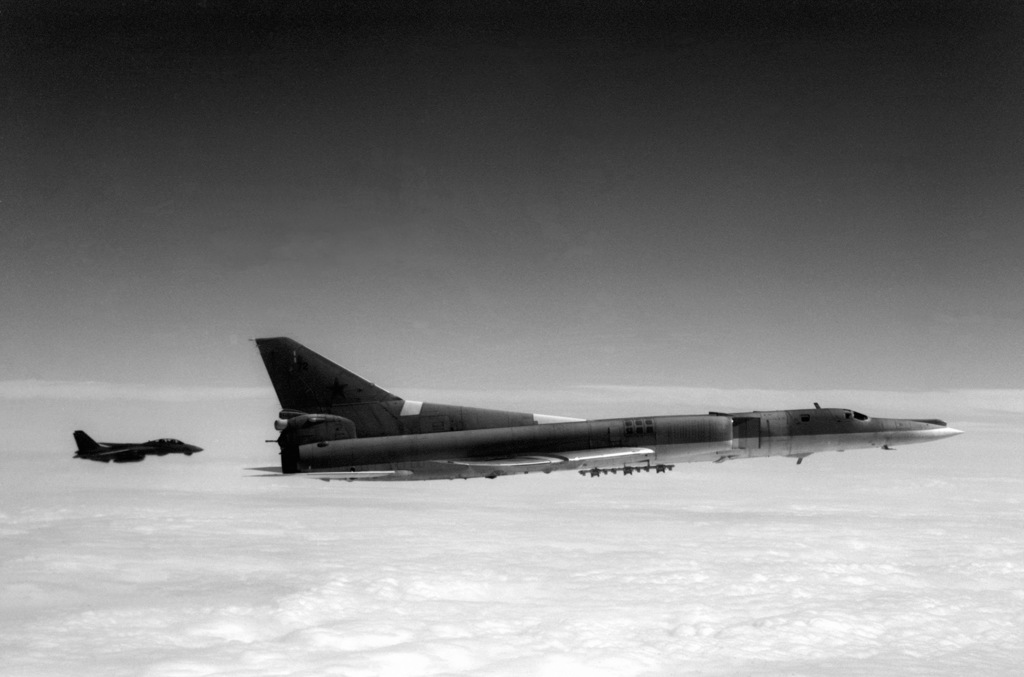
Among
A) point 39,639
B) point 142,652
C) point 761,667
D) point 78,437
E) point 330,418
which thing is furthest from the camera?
point 761,667

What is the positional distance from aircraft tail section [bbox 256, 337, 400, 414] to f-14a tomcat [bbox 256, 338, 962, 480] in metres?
0.05

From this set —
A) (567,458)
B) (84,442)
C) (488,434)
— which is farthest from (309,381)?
(84,442)

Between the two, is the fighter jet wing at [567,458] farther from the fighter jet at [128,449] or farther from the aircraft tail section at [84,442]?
the aircraft tail section at [84,442]

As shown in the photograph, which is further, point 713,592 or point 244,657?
point 713,592

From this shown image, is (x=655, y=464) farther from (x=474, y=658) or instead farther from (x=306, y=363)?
(x=474, y=658)

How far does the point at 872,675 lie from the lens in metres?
61.6

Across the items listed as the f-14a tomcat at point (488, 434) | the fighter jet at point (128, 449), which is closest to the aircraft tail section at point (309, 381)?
the f-14a tomcat at point (488, 434)

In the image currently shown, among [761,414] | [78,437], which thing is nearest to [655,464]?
[761,414]

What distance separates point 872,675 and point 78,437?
247ft

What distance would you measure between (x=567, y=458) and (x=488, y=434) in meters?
3.69

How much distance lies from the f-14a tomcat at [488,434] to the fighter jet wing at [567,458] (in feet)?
0.15

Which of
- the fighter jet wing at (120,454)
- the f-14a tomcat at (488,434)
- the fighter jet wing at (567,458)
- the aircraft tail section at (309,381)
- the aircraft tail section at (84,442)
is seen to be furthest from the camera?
the aircraft tail section at (84,442)

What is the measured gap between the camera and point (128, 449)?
174 feet

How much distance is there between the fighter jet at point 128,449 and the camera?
50875 millimetres
